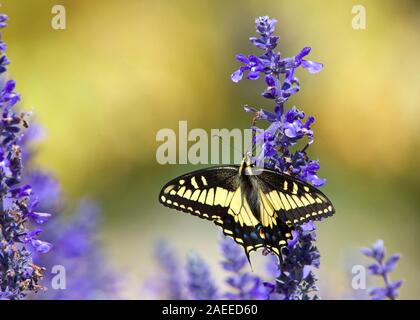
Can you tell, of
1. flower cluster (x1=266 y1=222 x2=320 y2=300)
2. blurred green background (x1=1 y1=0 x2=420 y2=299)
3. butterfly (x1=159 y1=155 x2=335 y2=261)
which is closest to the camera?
flower cluster (x1=266 y1=222 x2=320 y2=300)

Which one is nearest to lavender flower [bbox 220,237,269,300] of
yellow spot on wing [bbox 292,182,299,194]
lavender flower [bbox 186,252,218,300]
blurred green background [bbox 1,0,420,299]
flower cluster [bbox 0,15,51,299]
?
lavender flower [bbox 186,252,218,300]

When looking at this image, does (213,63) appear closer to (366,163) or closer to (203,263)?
(366,163)

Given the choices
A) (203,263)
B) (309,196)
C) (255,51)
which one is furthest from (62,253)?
(255,51)

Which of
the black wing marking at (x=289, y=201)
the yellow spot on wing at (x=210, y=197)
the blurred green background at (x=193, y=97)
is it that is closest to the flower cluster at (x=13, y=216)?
the yellow spot on wing at (x=210, y=197)

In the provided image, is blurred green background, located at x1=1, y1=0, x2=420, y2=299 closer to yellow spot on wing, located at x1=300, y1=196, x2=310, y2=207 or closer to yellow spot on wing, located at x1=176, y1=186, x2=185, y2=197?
yellow spot on wing, located at x1=176, y1=186, x2=185, y2=197

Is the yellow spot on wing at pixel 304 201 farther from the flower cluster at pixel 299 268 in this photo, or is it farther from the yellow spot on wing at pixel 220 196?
the yellow spot on wing at pixel 220 196

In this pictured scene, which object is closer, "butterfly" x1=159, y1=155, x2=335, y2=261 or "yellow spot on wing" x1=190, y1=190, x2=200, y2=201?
"butterfly" x1=159, y1=155, x2=335, y2=261
